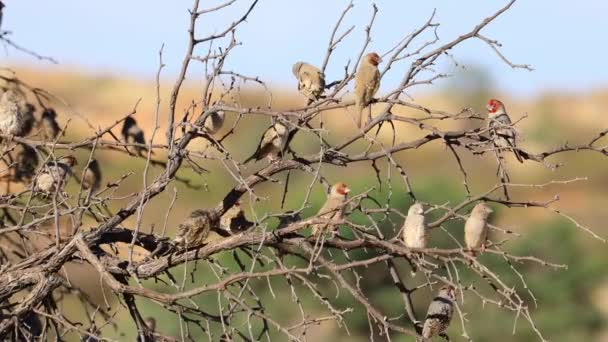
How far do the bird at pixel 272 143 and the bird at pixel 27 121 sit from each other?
83.2 inches

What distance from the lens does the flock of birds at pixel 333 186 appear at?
618 cm

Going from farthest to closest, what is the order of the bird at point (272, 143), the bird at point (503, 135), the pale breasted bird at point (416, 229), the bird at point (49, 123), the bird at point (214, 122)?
the bird at point (49, 123), the bird at point (214, 122), the bird at point (272, 143), the pale breasted bird at point (416, 229), the bird at point (503, 135)

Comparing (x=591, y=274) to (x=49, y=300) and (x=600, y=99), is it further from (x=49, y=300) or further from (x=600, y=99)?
(x=600, y=99)

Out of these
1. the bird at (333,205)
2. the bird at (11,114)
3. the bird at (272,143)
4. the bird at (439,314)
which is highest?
the bird at (272,143)

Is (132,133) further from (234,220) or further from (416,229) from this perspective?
(416,229)

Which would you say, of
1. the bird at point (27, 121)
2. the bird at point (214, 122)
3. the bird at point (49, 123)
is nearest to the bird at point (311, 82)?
the bird at point (214, 122)

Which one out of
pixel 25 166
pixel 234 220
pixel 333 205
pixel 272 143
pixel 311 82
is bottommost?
pixel 25 166

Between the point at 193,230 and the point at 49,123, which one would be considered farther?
the point at 49,123

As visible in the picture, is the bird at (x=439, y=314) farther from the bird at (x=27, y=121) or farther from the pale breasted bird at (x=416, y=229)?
the bird at (x=27, y=121)

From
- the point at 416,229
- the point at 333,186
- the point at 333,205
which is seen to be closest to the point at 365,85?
the point at 333,186

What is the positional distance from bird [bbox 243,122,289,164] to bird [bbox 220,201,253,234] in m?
0.32

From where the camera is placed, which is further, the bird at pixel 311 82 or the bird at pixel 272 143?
the bird at pixel 311 82

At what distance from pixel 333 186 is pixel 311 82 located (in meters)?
0.70

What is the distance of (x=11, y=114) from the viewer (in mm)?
8266
